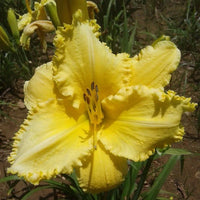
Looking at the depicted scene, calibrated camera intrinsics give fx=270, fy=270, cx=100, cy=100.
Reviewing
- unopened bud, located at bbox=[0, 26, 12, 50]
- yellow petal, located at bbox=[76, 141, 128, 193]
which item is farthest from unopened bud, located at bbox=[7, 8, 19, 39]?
yellow petal, located at bbox=[76, 141, 128, 193]

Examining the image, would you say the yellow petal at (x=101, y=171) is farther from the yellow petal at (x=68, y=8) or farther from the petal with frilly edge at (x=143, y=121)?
the yellow petal at (x=68, y=8)

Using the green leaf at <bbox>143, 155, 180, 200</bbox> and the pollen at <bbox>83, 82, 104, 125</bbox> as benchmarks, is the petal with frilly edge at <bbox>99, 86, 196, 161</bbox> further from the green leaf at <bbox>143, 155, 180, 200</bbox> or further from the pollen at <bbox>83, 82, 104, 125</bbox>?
the green leaf at <bbox>143, 155, 180, 200</bbox>

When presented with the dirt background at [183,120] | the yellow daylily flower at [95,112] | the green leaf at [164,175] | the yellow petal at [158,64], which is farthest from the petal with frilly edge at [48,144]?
the dirt background at [183,120]

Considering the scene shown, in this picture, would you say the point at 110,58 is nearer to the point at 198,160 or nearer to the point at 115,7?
the point at 198,160

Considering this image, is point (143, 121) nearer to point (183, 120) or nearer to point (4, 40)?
point (4, 40)

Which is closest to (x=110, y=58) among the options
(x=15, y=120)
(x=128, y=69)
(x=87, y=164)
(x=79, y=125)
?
(x=128, y=69)

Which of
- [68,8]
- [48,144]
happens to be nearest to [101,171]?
[48,144]
